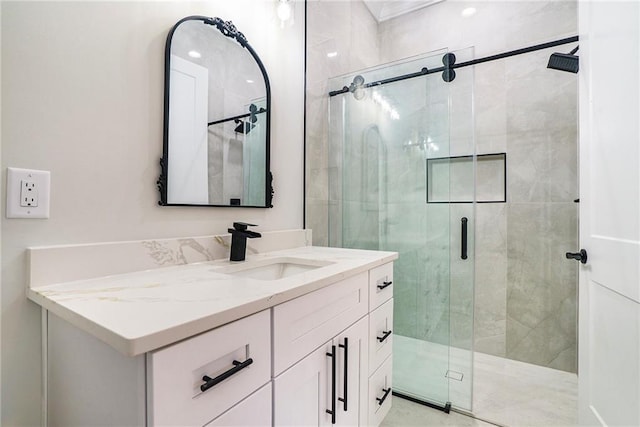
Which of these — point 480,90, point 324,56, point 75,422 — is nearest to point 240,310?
point 75,422

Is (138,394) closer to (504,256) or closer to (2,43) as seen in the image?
(2,43)

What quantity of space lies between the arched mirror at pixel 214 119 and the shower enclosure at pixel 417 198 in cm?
69

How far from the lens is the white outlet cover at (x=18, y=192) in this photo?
77 centimetres

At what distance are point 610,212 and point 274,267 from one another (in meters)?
1.25

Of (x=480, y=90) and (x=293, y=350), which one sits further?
(x=480, y=90)

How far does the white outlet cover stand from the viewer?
2.52 ft

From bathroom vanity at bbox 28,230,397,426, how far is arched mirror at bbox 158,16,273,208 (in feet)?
0.78

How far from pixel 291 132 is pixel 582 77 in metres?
1.32

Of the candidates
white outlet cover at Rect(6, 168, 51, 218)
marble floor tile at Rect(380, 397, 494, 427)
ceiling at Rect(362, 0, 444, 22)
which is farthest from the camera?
ceiling at Rect(362, 0, 444, 22)

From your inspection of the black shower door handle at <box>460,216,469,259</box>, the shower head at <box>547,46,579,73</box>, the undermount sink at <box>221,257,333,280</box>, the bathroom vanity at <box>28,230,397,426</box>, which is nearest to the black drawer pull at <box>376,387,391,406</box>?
the bathroom vanity at <box>28,230,397,426</box>

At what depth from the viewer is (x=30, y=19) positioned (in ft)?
2.61

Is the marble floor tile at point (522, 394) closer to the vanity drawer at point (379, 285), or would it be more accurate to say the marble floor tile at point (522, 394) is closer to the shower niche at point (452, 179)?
the vanity drawer at point (379, 285)

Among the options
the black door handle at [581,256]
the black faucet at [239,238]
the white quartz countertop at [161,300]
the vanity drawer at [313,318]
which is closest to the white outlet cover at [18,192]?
the white quartz countertop at [161,300]

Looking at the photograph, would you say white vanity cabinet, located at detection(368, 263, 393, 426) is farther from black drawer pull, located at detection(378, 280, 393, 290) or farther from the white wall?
the white wall
